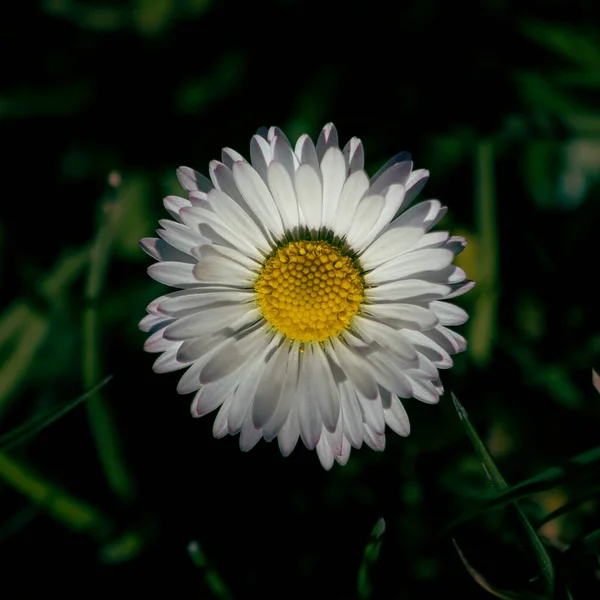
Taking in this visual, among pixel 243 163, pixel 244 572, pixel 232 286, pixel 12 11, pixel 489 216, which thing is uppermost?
pixel 12 11

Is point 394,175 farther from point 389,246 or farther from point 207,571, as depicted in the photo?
point 207,571

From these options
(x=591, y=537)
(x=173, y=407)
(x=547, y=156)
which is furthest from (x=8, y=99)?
(x=591, y=537)

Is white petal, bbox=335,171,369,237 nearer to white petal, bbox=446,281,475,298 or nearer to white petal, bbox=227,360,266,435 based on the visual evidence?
white petal, bbox=446,281,475,298

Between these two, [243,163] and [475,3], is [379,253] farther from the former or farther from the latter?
[475,3]

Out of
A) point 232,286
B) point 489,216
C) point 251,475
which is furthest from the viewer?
point 251,475

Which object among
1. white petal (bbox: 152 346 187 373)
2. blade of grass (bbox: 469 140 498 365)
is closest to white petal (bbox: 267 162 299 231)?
white petal (bbox: 152 346 187 373)

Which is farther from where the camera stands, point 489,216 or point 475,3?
point 475,3
